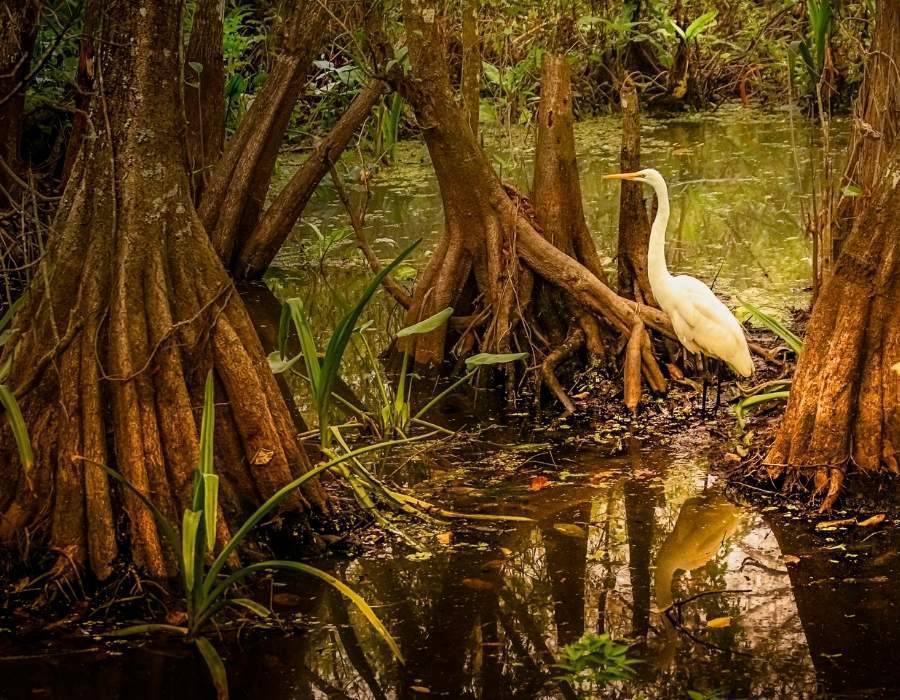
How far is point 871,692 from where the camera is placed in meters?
3.46

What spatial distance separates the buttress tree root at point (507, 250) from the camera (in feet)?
22.7

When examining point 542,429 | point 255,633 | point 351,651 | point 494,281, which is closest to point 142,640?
point 255,633

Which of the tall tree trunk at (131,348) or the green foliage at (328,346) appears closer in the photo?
the tall tree trunk at (131,348)

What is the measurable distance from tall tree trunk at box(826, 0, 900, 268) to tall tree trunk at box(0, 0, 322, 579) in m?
2.88

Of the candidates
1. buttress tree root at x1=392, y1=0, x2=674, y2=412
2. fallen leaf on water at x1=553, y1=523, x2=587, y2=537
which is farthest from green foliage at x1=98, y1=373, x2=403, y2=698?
buttress tree root at x1=392, y1=0, x2=674, y2=412

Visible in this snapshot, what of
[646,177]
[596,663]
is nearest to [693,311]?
[646,177]

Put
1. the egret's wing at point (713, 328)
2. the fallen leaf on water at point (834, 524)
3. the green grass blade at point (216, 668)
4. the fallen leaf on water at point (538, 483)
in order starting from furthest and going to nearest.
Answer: the egret's wing at point (713, 328) → the fallen leaf on water at point (538, 483) → the fallen leaf on water at point (834, 524) → the green grass blade at point (216, 668)

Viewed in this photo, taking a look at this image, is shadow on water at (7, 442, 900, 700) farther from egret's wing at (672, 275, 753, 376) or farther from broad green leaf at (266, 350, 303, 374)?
egret's wing at (672, 275, 753, 376)

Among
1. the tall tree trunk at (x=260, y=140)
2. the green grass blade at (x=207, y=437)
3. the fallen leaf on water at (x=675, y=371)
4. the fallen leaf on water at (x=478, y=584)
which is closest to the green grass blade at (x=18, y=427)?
the green grass blade at (x=207, y=437)

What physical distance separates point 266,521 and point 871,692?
226 cm

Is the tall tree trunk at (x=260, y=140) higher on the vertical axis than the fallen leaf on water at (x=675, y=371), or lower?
higher

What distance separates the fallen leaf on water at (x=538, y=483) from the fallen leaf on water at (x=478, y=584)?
1.02 metres

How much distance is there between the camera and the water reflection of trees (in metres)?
3.64

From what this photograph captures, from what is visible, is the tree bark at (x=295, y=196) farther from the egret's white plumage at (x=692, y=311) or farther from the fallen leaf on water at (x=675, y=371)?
the fallen leaf on water at (x=675, y=371)
